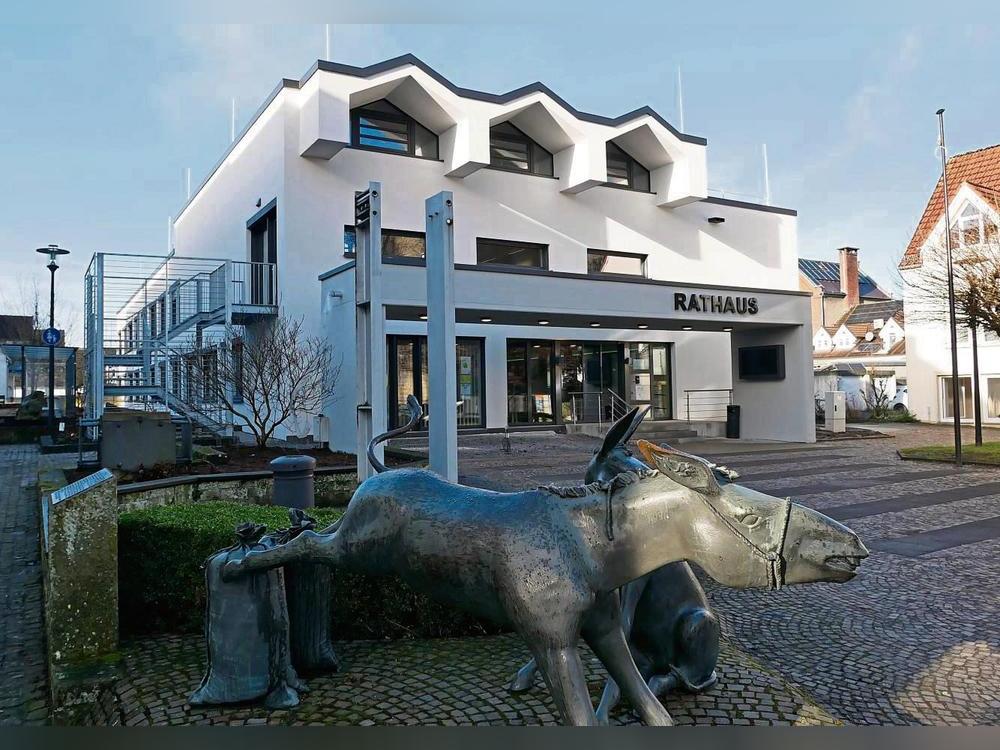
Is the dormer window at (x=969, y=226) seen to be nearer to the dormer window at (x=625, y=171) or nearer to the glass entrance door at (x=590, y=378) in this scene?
the dormer window at (x=625, y=171)

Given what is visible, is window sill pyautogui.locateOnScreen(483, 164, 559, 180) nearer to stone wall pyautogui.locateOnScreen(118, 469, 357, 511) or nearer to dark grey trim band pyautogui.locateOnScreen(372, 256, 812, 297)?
dark grey trim band pyautogui.locateOnScreen(372, 256, 812, 297)

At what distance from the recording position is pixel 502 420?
21.7 m

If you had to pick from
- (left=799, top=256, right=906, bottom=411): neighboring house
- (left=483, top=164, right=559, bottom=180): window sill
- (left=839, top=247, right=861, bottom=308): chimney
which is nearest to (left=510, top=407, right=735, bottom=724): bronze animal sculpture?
(left=483, top=164, right=559, bottom=180): window sill

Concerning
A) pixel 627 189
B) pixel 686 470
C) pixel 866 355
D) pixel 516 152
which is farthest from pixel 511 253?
pixel 866 355

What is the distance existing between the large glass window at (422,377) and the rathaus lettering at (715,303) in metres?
6.07

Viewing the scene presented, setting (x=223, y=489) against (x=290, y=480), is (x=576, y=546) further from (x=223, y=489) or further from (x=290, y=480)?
(x=223, y=489)

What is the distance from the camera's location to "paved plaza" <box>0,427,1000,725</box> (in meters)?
3.43

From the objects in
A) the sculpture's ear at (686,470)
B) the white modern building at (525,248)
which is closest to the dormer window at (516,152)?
the white modern building at (525,248)

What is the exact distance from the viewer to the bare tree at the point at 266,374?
13.6 metres

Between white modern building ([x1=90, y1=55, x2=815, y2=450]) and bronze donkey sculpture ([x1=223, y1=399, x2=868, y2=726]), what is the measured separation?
12.1 metres

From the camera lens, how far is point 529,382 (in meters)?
22.5

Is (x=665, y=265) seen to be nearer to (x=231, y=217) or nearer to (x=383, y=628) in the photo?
(x=231, y=217)

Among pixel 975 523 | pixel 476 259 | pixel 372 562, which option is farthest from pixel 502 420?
pixel 372 562

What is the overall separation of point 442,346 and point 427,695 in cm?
430
